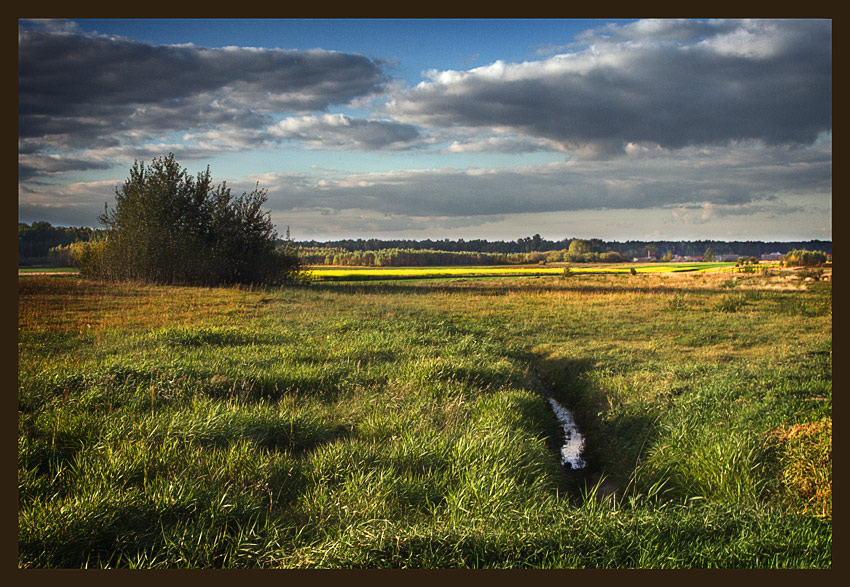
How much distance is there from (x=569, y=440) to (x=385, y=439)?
486 centimetres

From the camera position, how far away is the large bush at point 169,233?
8.08m

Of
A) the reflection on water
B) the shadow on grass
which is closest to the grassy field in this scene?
the reflection on water

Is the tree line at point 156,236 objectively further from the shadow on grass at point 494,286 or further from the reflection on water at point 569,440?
the reflection on water at point 569,440

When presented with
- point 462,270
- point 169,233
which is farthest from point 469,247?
point 169,233

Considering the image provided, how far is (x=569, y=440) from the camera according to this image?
31.9 ft

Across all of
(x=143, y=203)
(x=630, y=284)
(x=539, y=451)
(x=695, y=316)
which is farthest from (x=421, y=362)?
(x=630, y=284)

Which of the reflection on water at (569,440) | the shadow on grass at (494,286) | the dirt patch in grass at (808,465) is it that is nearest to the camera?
the dirt patch in grass at (808,465)

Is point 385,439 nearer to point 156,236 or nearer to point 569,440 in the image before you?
point 569,440

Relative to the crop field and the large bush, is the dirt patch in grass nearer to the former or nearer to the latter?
the crop field

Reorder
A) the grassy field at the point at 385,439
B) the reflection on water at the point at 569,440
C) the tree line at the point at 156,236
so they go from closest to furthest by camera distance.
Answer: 1. the grassy field at the point at 385,439
2. the tree line at the point at 156,236
3. the reflection on water at the point at 569,440


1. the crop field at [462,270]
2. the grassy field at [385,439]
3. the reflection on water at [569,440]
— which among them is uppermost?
the crop field at [462,270]

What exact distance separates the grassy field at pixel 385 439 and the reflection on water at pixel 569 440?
238 millimetres

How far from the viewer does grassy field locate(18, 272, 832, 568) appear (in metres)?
4.07

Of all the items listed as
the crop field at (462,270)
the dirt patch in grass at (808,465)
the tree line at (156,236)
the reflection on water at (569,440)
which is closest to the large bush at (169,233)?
the tree line at (156,236)
